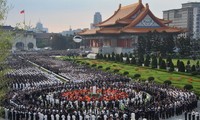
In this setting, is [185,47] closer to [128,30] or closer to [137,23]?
[128,30]

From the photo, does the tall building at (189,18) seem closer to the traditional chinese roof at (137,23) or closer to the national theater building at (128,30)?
the national theater building at (128,30)

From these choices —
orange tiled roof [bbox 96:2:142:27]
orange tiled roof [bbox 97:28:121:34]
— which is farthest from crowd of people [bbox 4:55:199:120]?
orange tiled roof [bbox 96:2:142:27]

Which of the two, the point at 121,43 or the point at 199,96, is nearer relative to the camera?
the point at 199,96

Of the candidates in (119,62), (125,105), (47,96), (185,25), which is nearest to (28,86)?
(47,96)

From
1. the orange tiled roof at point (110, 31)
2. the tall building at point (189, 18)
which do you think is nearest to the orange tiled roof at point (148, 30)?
the orange tiled roof at point (110, 31)

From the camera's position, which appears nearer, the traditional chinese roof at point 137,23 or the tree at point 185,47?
the tree at point 185,47

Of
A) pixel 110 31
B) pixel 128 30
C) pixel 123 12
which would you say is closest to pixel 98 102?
pixel 128 30

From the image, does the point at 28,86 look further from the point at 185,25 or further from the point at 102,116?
the point at 185,25

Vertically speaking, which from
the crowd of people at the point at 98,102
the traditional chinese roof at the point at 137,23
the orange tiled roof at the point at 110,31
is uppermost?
the traditional chinese roof at the point at 137,23
